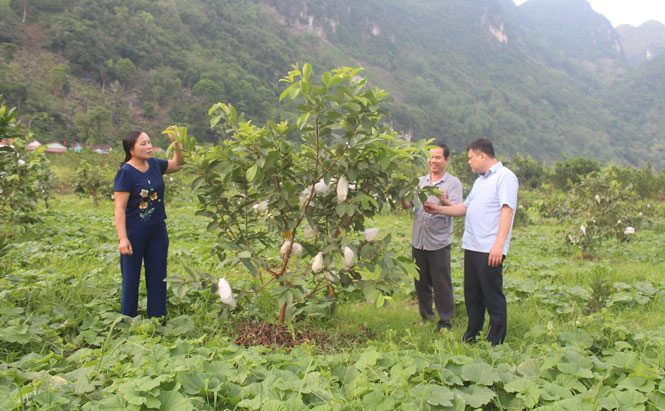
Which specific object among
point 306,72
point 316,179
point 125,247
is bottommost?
point 125,247

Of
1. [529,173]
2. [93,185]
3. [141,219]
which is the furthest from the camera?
[529,173]

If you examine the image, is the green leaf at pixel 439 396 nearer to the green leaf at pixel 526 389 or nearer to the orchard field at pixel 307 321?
the orchard field at pixel 307 321

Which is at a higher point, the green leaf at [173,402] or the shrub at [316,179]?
the shrub at [316,179]

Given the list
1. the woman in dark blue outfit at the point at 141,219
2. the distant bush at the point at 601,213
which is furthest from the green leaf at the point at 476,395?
the distant bush at the point at 601,213

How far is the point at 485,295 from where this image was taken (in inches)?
128

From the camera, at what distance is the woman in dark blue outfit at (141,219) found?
3.04 meters

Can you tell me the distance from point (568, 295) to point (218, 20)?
9719 cm

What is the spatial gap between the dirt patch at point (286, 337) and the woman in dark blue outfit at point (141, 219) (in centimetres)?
79

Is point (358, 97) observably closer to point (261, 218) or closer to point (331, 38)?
point (261, 218)

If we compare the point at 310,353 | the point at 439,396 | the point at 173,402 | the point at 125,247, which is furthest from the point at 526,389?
the point at 125,247

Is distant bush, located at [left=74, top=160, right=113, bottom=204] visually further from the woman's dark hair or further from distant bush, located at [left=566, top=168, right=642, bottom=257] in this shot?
distant bush, located at [left=566, top=168, right=642, bottom=257]

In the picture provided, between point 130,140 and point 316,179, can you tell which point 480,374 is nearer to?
point 316,179

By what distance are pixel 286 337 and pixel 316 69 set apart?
9422 cm

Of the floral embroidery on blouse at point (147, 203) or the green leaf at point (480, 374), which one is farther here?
the floral embroidery on blouse at point (147, 203)
